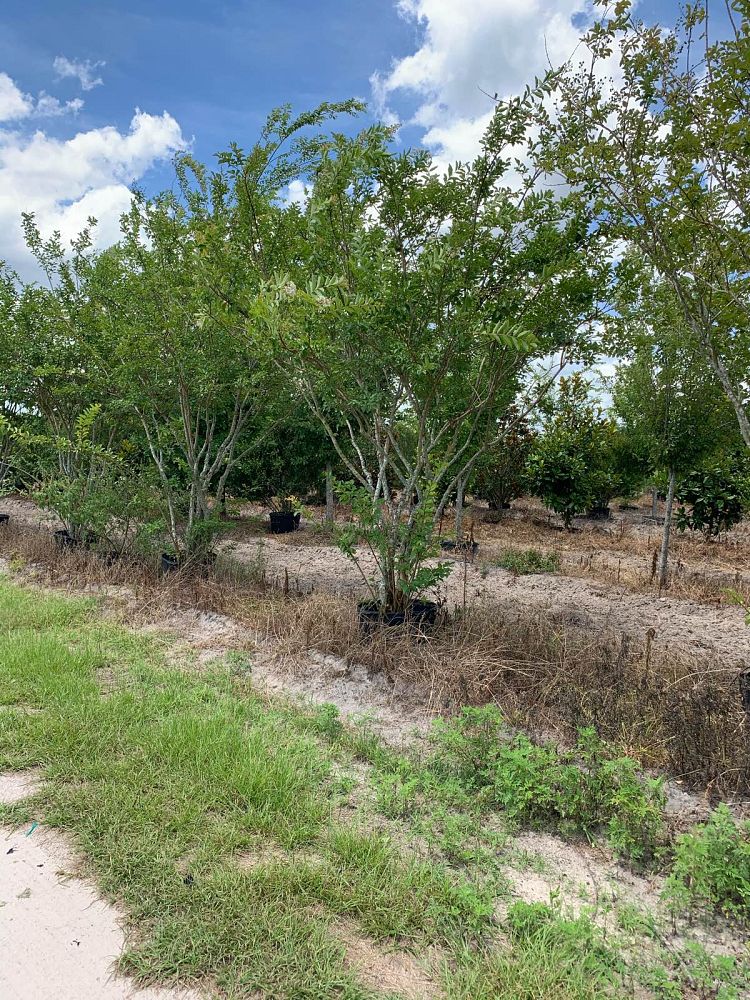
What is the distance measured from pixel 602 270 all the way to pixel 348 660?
10.5 ft

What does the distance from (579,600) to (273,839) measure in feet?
15.5

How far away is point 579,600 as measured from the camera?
6164 mm

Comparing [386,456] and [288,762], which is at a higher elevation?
[386,456]

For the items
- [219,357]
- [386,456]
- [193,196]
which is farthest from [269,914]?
[193,196]

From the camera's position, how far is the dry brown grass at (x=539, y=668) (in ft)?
9.52

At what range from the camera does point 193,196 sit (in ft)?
17.6

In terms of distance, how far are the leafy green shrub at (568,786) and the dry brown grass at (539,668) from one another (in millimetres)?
319

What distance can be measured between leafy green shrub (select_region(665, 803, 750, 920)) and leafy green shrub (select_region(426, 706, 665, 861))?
189mm

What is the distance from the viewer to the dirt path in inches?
193

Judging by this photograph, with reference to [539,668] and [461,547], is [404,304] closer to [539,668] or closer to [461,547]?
[539,668]

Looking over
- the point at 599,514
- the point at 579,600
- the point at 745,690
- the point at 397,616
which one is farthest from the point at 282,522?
the point at 745,690

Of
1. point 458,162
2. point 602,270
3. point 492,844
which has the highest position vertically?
point 458,162

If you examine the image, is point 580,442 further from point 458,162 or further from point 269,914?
point 269,914

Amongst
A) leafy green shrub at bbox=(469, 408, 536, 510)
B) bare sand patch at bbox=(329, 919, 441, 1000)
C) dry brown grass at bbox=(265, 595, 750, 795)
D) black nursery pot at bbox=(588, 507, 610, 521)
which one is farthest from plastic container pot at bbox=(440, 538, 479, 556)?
bare sand patch at bbox=(329, 919, 441, 1000)
